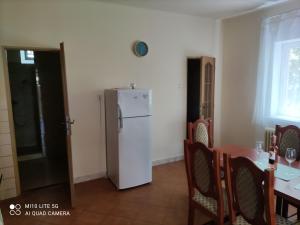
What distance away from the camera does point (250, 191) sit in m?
1.42

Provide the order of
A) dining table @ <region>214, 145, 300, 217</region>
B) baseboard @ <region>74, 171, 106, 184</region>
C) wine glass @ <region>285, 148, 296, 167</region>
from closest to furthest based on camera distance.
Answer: dining table @ <region>214, 145, 300, 217</region> → wine glass @ <region>285, 148, 296, 167</region> → baseboard @ <region>74, 171, 106, 184</region>

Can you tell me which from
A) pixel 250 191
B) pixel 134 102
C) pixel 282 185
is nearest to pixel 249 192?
pixel 250 191

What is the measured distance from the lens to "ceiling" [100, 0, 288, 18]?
10.4 ft

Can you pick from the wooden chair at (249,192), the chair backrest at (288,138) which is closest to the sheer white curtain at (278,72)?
the chair backrest at (288,138)

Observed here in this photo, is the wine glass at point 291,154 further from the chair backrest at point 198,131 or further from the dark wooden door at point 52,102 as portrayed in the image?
the dark wooden door at point 52,102

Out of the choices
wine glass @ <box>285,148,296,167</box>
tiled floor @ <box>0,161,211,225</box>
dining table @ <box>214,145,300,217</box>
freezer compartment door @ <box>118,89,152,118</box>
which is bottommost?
tiled floor @ <box>0,161,211,225</box>

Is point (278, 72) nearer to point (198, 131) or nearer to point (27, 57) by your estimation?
point (198, 131)

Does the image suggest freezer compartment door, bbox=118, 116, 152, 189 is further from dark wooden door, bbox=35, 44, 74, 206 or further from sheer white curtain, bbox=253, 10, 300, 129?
sheer white curtain, bbox=253, 10, 300, 129

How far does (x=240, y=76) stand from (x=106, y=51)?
234cm

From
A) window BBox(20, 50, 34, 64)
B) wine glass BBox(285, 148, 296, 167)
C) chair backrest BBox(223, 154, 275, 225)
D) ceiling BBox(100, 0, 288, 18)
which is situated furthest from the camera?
window BBox(20, 50, 34, 64)

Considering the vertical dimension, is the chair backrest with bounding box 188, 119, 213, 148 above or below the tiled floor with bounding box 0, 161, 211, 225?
above

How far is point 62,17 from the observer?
293 centimetres

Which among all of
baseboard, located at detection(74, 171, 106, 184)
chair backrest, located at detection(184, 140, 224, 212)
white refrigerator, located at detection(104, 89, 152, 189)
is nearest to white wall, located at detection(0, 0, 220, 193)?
baseboard, located at detection(74, 171, 106, 184)

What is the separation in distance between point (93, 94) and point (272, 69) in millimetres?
2656
